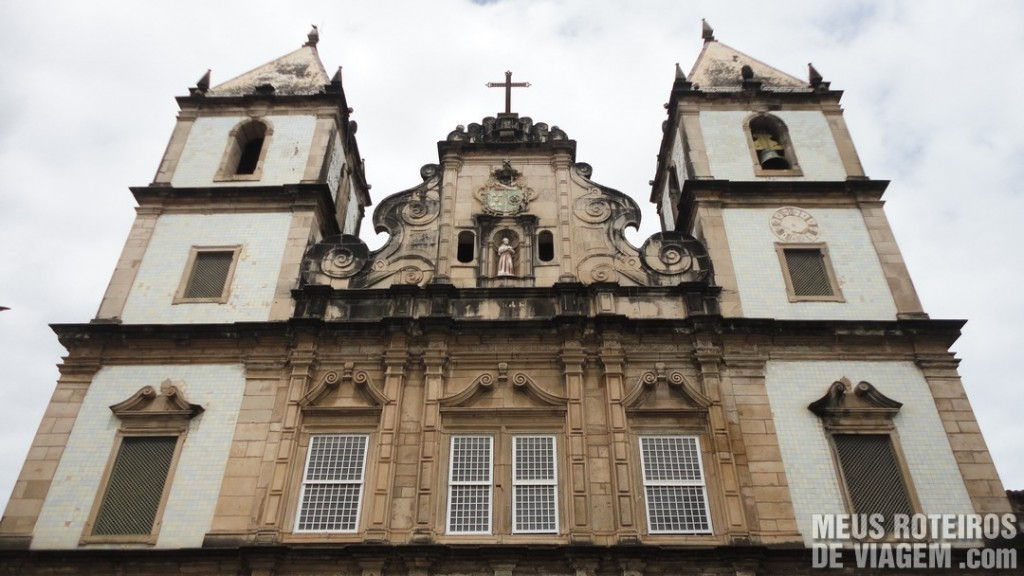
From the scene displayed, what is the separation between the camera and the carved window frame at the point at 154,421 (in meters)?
14.7

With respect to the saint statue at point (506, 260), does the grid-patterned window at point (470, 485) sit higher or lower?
lower

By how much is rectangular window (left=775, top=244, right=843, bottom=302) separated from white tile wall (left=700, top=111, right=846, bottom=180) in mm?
2298

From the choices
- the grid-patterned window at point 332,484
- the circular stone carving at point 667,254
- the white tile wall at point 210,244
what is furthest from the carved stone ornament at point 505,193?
the grid-patterned window at point 332,484

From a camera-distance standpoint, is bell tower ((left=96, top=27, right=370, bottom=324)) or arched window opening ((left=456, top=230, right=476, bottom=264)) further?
arched window opening ((left=456, top=230, right=476, bottom=264))

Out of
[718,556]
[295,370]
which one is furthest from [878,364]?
[295,370]

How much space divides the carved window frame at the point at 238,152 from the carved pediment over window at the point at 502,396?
8.26m

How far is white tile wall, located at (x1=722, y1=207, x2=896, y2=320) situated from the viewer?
16.9m

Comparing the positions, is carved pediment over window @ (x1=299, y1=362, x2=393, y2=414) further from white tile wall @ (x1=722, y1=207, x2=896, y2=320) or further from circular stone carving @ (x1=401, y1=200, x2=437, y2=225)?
white tile wall @ (x1=722, y1=207, x2=896, y2=320)

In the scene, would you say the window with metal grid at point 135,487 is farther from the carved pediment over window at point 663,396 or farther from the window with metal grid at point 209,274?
the carved pediment over window at point 663,396

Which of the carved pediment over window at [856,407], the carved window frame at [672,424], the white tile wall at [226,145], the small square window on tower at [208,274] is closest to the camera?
the carved window frame at [672,424]

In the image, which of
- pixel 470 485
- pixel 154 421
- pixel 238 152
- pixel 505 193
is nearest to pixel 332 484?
pixel 470 485

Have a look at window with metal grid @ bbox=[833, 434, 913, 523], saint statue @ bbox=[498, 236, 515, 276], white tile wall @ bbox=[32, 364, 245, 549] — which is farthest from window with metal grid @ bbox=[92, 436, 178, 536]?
window with metal grid @ bbox=[833, 434, 913, 523]

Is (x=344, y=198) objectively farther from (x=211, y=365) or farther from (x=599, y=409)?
(x=599, y=409)

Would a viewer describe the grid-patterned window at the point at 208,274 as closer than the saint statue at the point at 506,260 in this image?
Yes
